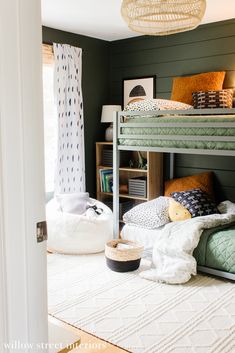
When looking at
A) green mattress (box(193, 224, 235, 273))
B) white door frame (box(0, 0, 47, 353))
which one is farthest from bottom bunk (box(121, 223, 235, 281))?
white door frame (box(0, 0, 47, 353))

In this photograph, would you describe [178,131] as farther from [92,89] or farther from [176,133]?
[92,89]

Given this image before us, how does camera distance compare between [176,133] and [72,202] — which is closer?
[176,133]

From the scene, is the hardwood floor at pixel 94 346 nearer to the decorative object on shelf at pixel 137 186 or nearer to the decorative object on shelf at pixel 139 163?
the decorative object on shelf at pixel 137 186

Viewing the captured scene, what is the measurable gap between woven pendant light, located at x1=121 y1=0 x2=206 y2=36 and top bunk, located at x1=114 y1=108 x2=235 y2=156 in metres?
0.71

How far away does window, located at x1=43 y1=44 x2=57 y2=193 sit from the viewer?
4148 mm

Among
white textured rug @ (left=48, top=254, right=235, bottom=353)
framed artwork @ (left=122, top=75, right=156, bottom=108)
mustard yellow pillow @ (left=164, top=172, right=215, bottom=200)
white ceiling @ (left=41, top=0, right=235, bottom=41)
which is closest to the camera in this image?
white textured rug @ (left=48, top=254, right=235, bottom=353)

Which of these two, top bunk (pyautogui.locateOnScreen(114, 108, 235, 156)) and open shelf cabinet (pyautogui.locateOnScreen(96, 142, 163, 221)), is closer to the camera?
top bunk (pyautogui.locateOnScreen(114, 108, 235, 156))

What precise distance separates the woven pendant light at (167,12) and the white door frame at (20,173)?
1.61 m

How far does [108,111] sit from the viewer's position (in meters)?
4.52

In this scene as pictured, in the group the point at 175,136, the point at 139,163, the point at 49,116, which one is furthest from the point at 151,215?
the point at 49,116

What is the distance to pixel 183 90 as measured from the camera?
4059mm

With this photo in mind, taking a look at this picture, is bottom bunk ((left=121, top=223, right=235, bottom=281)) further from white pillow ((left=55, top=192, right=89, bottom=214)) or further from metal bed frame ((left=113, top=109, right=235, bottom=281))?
white pillow ((left=55, top=192, right=89, bottom=214))

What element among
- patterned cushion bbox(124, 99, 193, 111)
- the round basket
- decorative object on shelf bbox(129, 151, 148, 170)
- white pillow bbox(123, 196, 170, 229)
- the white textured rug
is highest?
patterned cushion bbox(124, 99, 193, 111)

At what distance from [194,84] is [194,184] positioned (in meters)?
1.05
